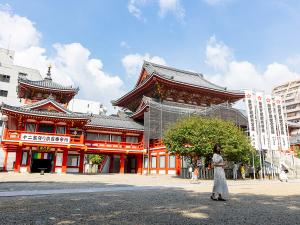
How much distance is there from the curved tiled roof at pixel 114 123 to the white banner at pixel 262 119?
16.2m

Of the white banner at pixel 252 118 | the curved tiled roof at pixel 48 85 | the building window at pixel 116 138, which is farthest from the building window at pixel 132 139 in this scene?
the white banner at pixel 252 118

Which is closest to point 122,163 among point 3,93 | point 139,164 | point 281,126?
point 139,164

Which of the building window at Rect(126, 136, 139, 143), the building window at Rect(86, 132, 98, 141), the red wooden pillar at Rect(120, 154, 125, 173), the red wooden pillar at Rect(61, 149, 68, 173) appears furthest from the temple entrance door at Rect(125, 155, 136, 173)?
the red wooden pillar at Rect(61, 149, 68, 173)

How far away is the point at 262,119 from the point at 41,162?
946 inches

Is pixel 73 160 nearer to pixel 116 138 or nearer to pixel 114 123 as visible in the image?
pixel 116 138

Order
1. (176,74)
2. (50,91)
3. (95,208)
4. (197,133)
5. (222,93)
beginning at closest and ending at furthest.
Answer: (95,208)
(197,133)
(50,91)
(222,93)
(176,74)

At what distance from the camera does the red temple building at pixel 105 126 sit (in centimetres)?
2862

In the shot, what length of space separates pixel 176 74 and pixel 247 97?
20276 millimetres

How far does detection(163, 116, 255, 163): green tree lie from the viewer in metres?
21.7

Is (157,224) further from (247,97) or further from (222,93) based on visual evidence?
(222,93)

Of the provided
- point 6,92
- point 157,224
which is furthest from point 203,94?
point 6,92

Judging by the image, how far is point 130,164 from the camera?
38.3 meters

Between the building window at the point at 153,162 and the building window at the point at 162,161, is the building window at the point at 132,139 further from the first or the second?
the building window at the point at 162,161

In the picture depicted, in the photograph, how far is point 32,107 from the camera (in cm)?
2916
